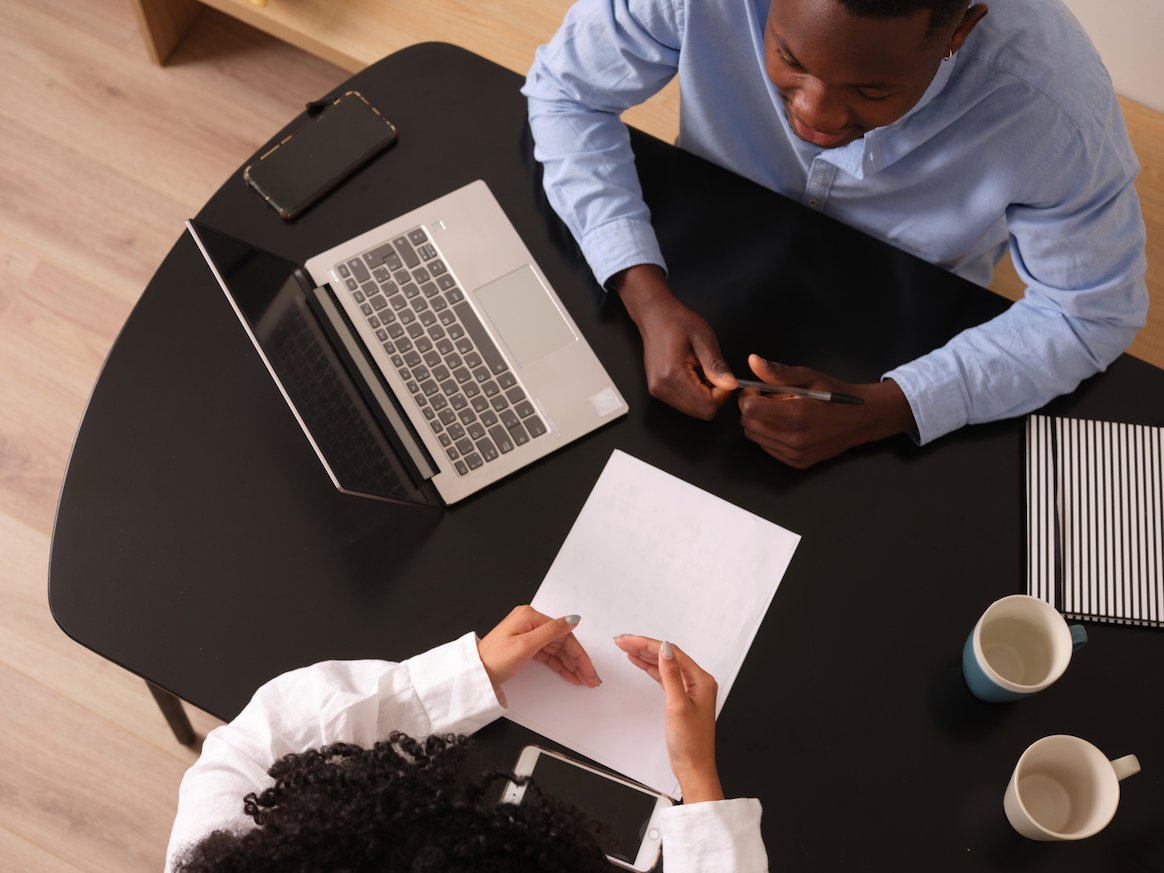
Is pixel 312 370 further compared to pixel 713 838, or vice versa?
pixel 312 370

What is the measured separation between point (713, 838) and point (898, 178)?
0.72 metres

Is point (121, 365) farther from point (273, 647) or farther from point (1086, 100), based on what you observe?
point (1086, 100)

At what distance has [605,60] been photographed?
1.15 m

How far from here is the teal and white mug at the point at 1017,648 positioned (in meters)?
0.97

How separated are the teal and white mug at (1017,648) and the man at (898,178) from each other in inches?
8.0

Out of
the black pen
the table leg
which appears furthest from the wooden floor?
the black pen

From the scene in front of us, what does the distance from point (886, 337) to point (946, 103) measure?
0.25 metres

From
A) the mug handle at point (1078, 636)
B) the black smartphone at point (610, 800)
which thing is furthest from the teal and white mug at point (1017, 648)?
the black smartphone at point (610, 800)

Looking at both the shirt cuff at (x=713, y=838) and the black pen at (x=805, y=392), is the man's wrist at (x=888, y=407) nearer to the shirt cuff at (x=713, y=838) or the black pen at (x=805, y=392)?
the black pen at (x=805, y=392)

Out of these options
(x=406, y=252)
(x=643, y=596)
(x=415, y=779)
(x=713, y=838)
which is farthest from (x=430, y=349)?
(x=713, y=838)

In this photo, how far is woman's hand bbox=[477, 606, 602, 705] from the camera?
0.96 meters

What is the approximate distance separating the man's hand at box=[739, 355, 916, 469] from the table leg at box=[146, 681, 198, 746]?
3.06ft

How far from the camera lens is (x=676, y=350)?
3.55 feet

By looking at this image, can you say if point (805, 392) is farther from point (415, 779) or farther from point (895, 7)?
point (415, 779)
